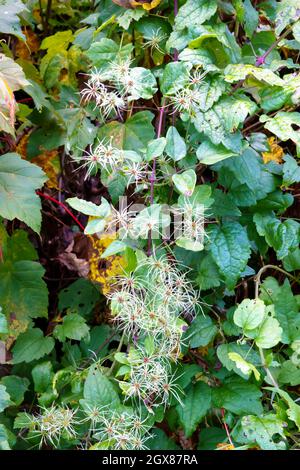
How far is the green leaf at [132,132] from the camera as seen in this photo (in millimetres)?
1331

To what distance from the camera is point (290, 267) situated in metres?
1.48

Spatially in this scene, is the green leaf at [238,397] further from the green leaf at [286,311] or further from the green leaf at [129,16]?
the green leaf at [129,16]

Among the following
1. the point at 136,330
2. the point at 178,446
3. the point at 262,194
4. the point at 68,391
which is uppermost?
the point at 262,194

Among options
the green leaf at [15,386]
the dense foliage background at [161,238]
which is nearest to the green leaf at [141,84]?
the dense foliage background at [161,238]

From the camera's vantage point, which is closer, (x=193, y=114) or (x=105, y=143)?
Result: (x=193, y=114)

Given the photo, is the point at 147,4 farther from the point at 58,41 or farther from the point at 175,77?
the point at 58,41

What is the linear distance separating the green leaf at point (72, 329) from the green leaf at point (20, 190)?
10.5 inches

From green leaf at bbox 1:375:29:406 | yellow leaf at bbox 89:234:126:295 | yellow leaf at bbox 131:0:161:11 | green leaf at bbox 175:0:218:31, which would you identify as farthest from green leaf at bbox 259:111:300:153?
green leaf at bbox 1:375:29:406

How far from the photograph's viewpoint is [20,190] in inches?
50.6

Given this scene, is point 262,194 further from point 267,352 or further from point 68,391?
point 68,391

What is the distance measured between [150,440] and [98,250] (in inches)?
18.0

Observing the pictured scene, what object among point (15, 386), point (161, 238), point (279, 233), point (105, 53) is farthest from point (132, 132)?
point (15, 386)

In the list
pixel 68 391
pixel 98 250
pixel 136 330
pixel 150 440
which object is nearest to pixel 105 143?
pixel 98 250

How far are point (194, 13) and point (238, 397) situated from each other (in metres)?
0.77
